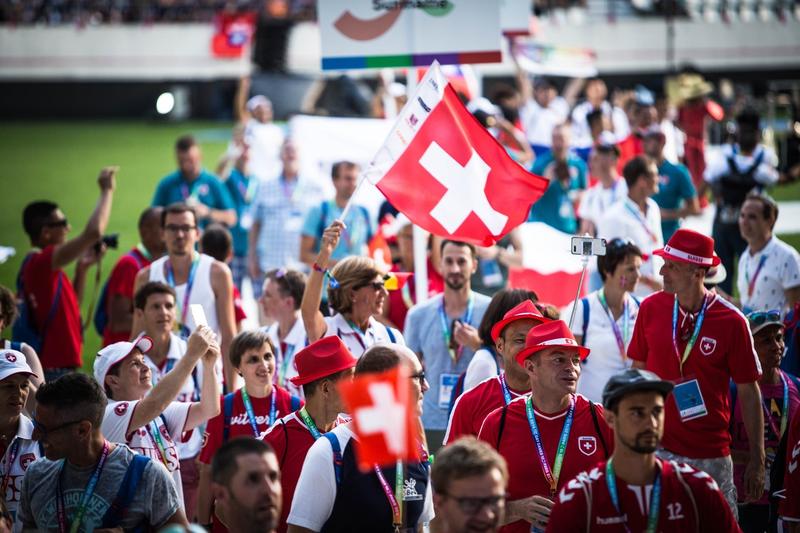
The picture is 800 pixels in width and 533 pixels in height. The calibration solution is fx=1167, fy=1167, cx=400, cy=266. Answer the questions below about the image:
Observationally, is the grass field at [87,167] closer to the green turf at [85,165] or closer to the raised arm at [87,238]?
the green turf at [85,165]

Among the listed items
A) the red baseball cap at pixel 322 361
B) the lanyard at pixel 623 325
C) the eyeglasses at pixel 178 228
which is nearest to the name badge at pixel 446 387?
the lanyard at pixel 623 325

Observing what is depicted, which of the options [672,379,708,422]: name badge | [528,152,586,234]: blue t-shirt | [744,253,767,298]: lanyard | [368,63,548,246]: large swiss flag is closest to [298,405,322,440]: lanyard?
[672,379,708,422]: name badge

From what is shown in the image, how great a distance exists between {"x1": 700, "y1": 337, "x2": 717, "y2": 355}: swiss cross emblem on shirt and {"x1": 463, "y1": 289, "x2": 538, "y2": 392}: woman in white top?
100cm

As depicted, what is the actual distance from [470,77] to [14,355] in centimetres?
1269

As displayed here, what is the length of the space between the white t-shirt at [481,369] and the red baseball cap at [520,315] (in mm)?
428

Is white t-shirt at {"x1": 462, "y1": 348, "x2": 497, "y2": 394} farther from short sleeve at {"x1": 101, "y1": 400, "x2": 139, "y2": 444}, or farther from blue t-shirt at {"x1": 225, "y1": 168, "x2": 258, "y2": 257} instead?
blue t-shirt at {"x1": 225, "y1": 168, "x2": 258, "y2": 257}

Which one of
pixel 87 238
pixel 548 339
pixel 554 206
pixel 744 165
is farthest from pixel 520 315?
pixel 554 206

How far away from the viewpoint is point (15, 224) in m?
21.5

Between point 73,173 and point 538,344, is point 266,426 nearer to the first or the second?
point 538,344

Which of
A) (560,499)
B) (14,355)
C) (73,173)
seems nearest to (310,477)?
(560,499)

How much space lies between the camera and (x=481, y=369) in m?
→ 6.61

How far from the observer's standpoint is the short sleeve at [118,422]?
5.98 m

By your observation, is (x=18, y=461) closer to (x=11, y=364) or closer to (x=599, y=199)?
(x=11, y=364)

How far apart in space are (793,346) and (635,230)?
2.09m
